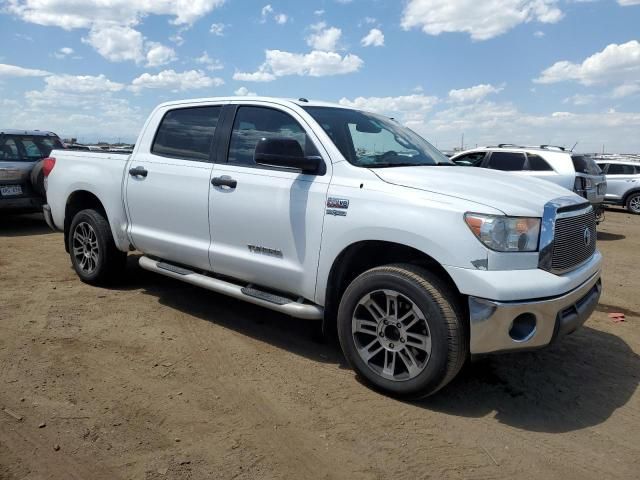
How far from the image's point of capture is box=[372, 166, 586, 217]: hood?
3301 millimetres

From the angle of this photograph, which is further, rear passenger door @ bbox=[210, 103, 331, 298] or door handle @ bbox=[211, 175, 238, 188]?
door handle @ bbox=[211, 175, 238, 188]

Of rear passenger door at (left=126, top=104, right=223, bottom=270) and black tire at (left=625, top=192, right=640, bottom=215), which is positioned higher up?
rear passenger door at (left=126, top=104, right=223, bottom=270)

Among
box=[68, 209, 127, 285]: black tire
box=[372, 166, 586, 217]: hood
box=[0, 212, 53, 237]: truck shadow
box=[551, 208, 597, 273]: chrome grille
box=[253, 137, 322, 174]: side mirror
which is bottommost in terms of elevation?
box=[0, 212, 53, 237]: truck shadow

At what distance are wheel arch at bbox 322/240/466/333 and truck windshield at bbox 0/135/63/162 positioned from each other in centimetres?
835

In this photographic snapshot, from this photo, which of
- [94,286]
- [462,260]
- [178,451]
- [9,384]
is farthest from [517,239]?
[94,286]

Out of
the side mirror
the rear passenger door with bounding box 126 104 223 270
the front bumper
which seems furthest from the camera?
the rear passenger door with bounding box 126 104 223 270

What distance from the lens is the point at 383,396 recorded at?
362 cm

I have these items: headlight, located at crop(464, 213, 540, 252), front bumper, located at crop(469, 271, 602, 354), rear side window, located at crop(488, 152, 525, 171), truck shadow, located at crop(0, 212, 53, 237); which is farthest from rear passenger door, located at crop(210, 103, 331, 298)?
rear side window, located at crop(488, 152, 525, 171)

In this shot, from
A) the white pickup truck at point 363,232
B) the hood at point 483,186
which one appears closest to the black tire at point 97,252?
the white pickup truck at point 363,232

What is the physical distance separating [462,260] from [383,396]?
1089 millimetres

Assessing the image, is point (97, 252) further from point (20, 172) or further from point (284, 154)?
point (20, 172)

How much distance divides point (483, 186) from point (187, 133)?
274 centimetres

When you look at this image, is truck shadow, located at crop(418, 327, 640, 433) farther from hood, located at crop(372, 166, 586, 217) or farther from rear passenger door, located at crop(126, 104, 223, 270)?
rear passenger door, located at crop(126, 104, 223, 270)

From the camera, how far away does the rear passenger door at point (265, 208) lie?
3900mm
